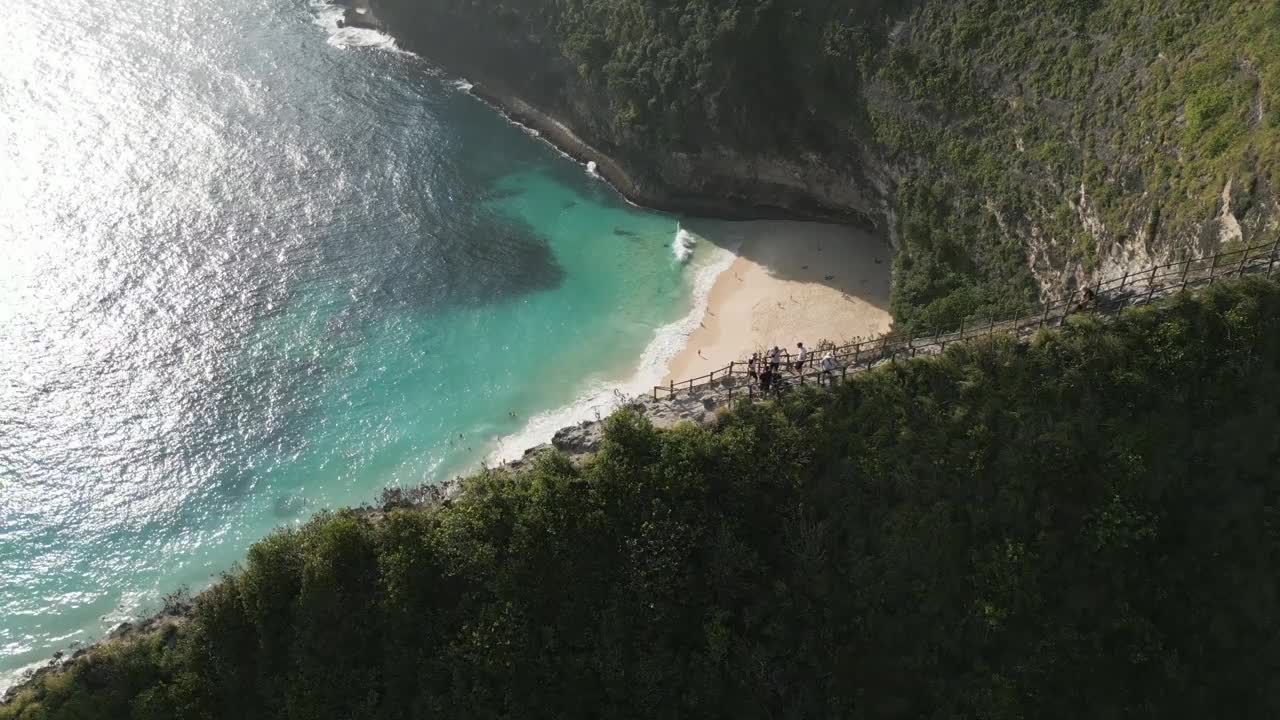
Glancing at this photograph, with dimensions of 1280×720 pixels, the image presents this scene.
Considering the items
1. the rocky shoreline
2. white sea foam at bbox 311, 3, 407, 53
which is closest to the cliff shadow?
the rocky shoreline

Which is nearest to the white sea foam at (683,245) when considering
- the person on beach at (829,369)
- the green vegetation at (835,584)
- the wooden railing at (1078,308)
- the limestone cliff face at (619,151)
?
the limestone cliff face at (619,151)

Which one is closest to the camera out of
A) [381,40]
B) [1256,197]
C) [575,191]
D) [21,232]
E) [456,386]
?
[1256,197]

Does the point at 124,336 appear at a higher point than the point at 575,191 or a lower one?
lower

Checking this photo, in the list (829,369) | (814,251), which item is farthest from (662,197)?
(829,369)

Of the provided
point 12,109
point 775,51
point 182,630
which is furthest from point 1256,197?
point 12,109

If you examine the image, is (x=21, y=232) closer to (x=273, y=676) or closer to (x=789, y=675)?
(x=273, y=676)

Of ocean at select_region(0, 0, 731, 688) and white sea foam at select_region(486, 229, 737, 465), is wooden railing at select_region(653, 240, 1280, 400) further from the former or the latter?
ocean at select_region(0, 0, 731, 688)
